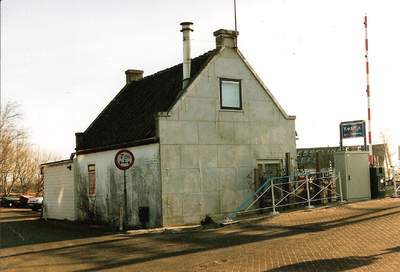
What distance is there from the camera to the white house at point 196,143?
16.7 m

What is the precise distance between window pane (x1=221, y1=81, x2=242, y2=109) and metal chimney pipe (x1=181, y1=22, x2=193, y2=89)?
4.90 ft

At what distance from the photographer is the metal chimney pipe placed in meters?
18.1

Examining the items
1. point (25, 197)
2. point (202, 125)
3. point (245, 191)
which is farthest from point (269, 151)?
point (25, 197)

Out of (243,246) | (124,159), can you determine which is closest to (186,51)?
(124,159)

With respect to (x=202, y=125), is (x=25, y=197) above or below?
below

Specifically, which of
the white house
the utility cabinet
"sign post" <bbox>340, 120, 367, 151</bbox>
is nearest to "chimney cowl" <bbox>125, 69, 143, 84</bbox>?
the white house

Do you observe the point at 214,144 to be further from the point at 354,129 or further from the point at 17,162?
the point at 17,162

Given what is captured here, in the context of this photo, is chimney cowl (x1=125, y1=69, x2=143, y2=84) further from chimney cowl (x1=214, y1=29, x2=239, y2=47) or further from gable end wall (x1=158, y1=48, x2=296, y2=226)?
gable end wall (x1=158, y1=48, x2=296, y2=226)

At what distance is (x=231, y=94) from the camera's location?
18.7 meters

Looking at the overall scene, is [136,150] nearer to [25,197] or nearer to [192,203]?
[192,203]

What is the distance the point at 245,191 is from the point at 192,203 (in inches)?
101

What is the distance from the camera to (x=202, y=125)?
17.6m

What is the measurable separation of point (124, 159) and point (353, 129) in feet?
37.5

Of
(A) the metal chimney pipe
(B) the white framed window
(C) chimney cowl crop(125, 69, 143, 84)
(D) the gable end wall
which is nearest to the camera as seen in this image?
(D) the gable end wall
